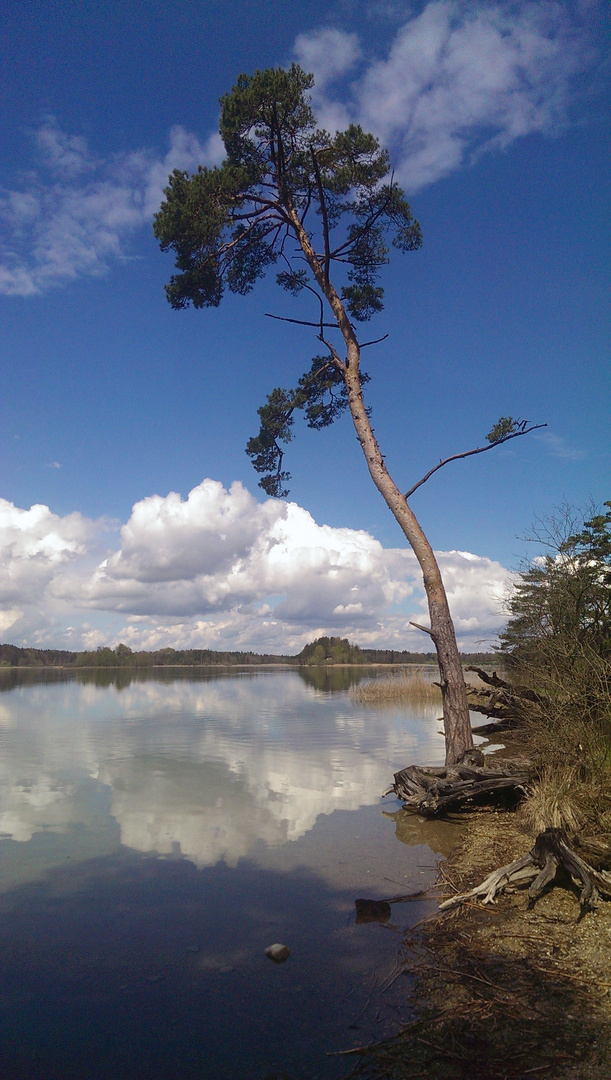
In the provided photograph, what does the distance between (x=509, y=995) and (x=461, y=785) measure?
4537mm

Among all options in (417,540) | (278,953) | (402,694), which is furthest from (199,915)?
(402,694)

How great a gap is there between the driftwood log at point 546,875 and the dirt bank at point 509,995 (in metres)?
0.09

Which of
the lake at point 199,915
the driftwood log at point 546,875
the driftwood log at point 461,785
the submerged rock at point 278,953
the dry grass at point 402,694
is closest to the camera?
the lake at point 199,915

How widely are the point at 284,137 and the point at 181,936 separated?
12713 millimetres

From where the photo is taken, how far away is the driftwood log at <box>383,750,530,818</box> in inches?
300

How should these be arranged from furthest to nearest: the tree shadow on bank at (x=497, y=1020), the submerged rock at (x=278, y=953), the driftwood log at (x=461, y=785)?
the driftwood log at (x=461, y=785) < the submerged rock at (x=278, y=953) < the tree shadow on bank at (x=497, y=1020)

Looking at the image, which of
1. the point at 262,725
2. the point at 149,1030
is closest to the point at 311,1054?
the point at 149,1030

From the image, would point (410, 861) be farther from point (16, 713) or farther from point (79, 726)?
point (16, 713)

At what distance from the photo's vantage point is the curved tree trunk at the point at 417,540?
9.15 m

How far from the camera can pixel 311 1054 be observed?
3061mm

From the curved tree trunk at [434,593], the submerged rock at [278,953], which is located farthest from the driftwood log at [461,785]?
the submerged rock at [278,953]

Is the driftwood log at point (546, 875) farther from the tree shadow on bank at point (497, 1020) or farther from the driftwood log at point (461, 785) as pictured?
the driftwood log at point (461, 785)

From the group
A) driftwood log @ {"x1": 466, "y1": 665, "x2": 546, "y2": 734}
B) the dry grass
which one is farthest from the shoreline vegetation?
the dry grass

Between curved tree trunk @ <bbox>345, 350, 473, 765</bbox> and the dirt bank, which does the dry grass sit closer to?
curved tree trunk @ <bbox>345, 350, 473, 765</bbox>
